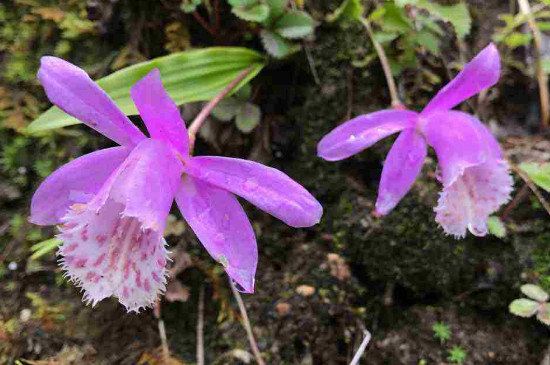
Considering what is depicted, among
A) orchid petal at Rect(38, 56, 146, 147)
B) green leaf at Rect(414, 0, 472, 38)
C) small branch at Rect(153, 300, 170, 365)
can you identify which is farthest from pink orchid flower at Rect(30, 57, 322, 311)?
green leaf at Rect(414, 0, 472, 38)

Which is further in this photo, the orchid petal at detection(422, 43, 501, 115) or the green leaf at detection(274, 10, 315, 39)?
the green leaf at detection(274, 10, 315, 39)

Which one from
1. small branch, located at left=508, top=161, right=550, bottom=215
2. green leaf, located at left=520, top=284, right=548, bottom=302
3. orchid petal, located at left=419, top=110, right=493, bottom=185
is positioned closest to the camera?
orchid petal, located at left=419, top=110, right=493, bottom=185

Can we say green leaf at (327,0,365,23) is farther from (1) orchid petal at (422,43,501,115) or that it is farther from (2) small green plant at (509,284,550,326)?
(2) small green plant at (509,284,550,326)

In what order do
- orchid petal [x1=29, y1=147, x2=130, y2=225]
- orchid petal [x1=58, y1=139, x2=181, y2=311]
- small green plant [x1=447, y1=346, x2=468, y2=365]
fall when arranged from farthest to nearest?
small green plant [x1=447, y1=346, x2=468, y2=365], orchid petal [x1=29, y1=147, x2=130, y2=225], orchid petal [x1=58, y1=139, x2=181, y2=311]

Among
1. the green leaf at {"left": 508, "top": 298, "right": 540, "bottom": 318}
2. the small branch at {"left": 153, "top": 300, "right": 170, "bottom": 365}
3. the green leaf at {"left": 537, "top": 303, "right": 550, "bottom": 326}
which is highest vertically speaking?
the green leaf at {"left": 537, "top": 303, "right": 550, "bottom": 326}

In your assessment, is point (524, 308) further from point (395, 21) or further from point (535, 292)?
point (395, 21)

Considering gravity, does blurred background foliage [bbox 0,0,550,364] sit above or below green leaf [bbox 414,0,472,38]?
below
